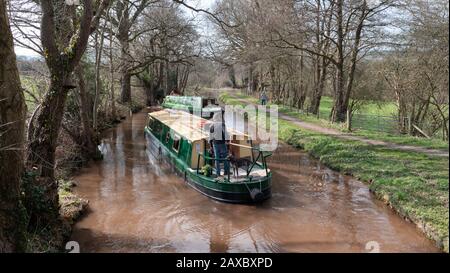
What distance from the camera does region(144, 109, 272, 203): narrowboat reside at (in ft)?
33.3

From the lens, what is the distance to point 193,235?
851 cm

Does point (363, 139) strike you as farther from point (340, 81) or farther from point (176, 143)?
point (176, 143)

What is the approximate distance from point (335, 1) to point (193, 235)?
49.1 feet

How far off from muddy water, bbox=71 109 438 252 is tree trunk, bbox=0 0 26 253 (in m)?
2.20

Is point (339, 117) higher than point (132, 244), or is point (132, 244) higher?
point (339, 117)

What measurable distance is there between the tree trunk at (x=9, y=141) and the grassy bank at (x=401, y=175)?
7505 millimetres

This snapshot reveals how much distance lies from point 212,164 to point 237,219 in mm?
2655

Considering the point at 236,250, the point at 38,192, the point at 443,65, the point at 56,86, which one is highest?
the point at 443,65

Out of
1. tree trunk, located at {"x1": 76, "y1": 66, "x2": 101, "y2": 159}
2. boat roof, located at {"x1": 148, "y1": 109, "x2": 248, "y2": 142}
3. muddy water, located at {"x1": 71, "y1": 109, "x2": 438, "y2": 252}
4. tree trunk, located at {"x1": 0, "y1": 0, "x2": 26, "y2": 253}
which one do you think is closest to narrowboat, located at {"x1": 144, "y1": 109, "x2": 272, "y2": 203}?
boat roof, located at {"x1": 148, "y1": 109, "x2": 248, "y2": 142}

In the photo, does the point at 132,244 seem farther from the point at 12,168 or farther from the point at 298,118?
the point at 298,118

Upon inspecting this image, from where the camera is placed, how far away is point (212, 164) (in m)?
11.7

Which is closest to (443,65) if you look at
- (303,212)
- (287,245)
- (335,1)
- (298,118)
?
(335,1)

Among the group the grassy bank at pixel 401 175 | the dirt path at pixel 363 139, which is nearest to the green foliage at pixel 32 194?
the grassy bank at pixel 401 175

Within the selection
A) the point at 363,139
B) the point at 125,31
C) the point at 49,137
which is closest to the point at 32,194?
the point at 49,137
